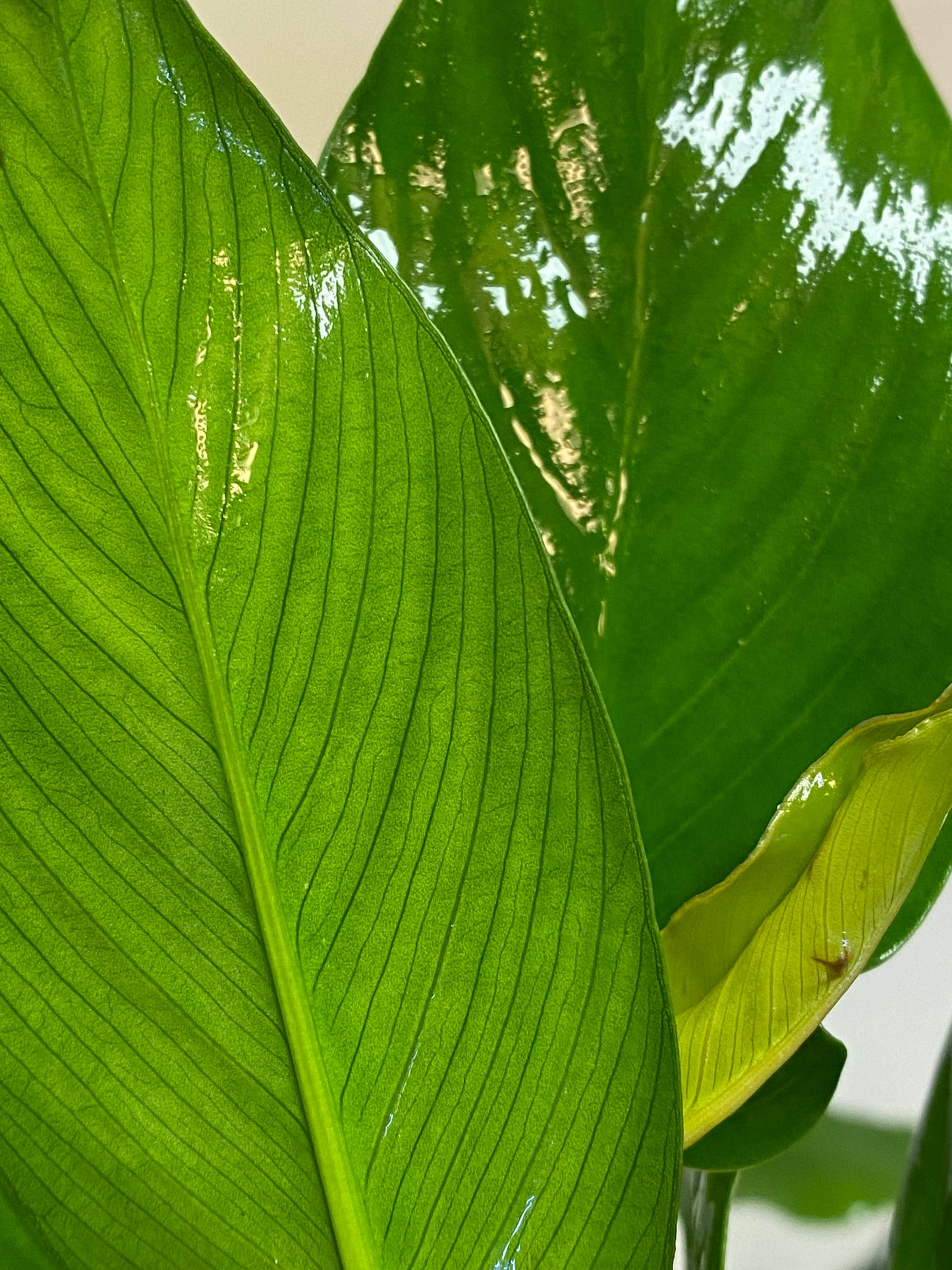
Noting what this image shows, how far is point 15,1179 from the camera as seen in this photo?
21 centimetres

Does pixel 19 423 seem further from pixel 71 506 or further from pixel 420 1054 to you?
pixel 420 1054

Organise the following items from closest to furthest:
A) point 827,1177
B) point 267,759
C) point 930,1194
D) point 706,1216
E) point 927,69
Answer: point 267,759
point 930,1194
point 706,1216
point 827,1177
point 927,69

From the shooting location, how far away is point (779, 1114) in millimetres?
350

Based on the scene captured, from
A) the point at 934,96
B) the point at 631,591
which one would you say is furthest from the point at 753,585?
the point at 934,96

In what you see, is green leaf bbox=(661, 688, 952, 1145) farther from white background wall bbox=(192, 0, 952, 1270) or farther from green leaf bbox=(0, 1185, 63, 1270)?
white background wall bbox=(192, 0, 952, 1270)

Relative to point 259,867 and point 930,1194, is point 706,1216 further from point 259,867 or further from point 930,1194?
point 259,867

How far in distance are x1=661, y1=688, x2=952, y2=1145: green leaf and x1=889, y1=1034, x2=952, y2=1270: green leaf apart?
7 cm

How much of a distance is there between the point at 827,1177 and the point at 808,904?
370 millimetres

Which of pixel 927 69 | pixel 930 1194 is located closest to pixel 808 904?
pixel 930 1194

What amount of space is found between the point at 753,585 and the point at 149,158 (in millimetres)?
233

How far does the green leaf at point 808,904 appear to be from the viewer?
236mm

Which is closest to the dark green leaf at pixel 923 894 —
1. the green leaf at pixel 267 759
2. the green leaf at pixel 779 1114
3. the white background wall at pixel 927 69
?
the green leaf at pixel 779 1114

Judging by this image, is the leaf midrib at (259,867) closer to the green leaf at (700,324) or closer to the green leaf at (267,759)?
the green leaf at (267,759)

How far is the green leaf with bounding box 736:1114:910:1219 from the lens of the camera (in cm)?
54
